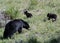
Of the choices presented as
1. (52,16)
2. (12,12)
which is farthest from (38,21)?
(12,12)

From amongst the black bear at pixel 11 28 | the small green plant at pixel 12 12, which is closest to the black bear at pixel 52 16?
the small green plant at pixel 12 12

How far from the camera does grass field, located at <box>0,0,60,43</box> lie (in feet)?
33.8

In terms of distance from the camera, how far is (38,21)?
13.0 m

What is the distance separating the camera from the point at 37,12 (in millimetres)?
14922

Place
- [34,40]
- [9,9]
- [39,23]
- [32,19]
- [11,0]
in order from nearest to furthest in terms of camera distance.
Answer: [34,40], [39,23], [32,19], [9,9], [11,0]

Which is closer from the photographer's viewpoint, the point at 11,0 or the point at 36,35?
the point at 36,35

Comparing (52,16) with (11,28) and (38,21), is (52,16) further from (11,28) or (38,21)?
(11,28)

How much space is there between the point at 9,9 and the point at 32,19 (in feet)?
5.34

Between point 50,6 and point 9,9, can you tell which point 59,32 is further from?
point 50,6

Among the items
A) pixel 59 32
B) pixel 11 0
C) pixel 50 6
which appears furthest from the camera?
pixel 11 0

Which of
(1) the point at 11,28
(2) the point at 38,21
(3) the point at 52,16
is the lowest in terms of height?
(2) the point at 38,21

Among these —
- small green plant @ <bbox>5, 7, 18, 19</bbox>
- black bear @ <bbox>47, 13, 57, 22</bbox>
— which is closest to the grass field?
small green plant @ <bbox>5, 7, 18, 19</bbox>

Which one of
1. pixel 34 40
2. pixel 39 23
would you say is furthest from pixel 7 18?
pixel 34 40

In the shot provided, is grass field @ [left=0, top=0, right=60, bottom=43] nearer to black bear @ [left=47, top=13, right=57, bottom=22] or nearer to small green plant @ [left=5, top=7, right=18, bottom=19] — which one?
small green plant @ [left=5, top=7, right=18, bottom=19]
